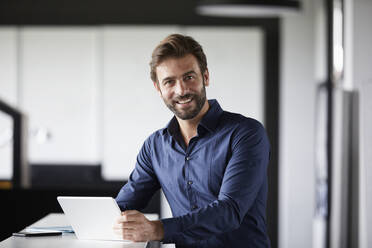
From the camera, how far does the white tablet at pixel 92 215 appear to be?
83.6 inches

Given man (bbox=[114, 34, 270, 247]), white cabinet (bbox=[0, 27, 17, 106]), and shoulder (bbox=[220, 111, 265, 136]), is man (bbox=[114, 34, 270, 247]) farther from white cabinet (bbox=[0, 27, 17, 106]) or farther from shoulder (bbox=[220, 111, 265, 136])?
white cabinet (bbox=[0, 27, 17, 106])

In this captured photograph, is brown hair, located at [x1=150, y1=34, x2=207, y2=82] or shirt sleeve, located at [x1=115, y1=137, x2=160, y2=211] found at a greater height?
brown hair, located at [x1=150, y1=34, x2=207, y2=82]

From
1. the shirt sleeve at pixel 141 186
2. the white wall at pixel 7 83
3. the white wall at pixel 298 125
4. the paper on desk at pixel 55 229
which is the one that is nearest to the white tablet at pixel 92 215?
the paper on desk at pixel 55 229

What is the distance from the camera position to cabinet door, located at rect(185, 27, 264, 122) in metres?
5.67

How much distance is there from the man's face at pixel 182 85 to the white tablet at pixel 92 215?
535mm

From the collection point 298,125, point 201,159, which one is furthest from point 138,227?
point 298,125

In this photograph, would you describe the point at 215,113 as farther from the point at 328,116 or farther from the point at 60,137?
the point at 60,137

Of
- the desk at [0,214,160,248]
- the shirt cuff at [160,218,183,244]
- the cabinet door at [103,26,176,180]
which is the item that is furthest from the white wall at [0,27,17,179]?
the shirt cuff at [160,218,183,244]

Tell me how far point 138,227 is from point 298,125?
392cm

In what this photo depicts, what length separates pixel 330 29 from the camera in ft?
16.2

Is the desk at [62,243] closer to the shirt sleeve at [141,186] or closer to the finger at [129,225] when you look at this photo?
the finger at [129,225]

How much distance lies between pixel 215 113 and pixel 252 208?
422mm

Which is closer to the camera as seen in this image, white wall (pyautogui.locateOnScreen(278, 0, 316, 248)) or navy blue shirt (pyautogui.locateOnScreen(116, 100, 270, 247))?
navy blue shirt (pyautogui.locateOnScreen(116, 100, 270, 247))

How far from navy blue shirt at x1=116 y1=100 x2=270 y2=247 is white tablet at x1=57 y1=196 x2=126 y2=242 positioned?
0.67 feet
